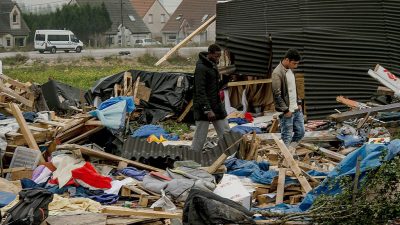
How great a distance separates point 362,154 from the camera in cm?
795

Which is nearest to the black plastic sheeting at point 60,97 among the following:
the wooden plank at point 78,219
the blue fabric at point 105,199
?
the blue fabric at point 105,199

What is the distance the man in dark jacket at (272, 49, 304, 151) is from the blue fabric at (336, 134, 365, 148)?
117cm

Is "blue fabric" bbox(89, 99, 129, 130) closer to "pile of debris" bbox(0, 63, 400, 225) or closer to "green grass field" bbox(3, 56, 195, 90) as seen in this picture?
"pile of debris" bbox(0, 63, 400, 225)

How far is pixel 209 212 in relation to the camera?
7.16 meters

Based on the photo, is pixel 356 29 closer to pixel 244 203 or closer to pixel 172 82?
pixel 172 82

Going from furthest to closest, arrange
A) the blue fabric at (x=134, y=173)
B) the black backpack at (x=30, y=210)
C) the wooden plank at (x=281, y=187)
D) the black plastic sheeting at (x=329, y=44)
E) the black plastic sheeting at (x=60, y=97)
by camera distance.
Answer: the black plastic sheeting at (x=60, y=97) < the black plastic sheeting at (x=329, y=44) < the blue fabric at (x=134, y=173) < the wooden plank at (x=281, y=187) < the black backpack at (x=30, y=210)

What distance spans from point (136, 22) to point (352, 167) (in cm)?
7905

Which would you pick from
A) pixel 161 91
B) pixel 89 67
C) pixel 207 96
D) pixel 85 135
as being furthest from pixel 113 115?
pixel 89 67

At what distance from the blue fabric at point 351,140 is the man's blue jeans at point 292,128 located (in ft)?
3.35

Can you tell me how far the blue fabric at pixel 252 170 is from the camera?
31.6 ft

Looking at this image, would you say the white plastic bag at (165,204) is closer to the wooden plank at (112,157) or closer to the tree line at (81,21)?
the wooden plank at (112,157)

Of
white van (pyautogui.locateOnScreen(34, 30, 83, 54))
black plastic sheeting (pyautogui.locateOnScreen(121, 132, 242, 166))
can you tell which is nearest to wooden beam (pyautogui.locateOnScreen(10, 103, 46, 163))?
black plastic sheeting (pyautogui.locateOnScreen(121, 132, 242, 166))

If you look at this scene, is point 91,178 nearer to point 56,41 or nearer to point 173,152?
point 173,152

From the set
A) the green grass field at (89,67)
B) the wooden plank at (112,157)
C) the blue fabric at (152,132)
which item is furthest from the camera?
the green grass field at (89,67)
